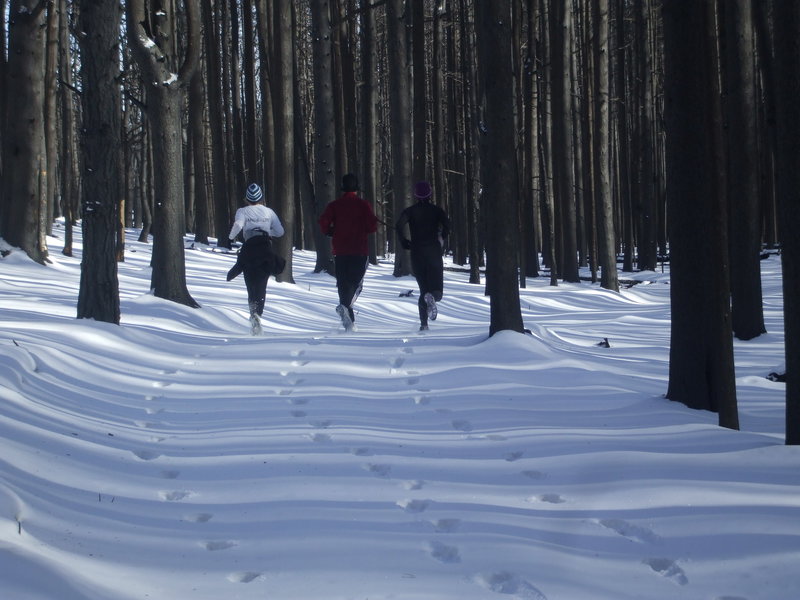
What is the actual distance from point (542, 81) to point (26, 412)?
2592 cm

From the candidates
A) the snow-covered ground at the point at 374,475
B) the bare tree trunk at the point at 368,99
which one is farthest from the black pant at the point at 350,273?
the bare tree trunk at the point at 368,99

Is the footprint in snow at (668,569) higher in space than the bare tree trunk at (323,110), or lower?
lower

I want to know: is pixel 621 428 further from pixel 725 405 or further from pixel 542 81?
pixel 542 81

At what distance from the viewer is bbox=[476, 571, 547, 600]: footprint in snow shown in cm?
343

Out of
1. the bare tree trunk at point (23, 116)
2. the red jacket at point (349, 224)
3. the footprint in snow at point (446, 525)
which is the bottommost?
the footprint in snow at point (446, 525)

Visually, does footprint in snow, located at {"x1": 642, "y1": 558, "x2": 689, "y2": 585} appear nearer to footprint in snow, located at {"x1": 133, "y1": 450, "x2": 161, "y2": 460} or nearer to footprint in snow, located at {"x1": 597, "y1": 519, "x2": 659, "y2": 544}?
footprint in snow, located at {"x1": 597, "y1": 519, "x2": 659, "y2": 544}

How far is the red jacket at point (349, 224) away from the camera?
1141 centimetres

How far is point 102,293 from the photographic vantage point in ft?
32.3

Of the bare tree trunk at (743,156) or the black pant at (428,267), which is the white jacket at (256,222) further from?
the bare tree trunk at (743,156)

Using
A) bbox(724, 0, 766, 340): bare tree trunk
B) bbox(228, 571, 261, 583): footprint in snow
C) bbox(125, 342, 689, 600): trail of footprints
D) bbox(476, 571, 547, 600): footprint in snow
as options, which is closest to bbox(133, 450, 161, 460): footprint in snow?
bbox(125, 342, 689, 600): trail of footprints

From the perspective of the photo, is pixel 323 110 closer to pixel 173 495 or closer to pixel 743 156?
pixel 743 156

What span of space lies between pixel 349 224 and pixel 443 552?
25.8ft

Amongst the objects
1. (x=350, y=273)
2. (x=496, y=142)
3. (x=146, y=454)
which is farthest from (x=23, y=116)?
(x=146, y=454)

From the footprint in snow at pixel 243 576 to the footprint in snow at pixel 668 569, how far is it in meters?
1.64
